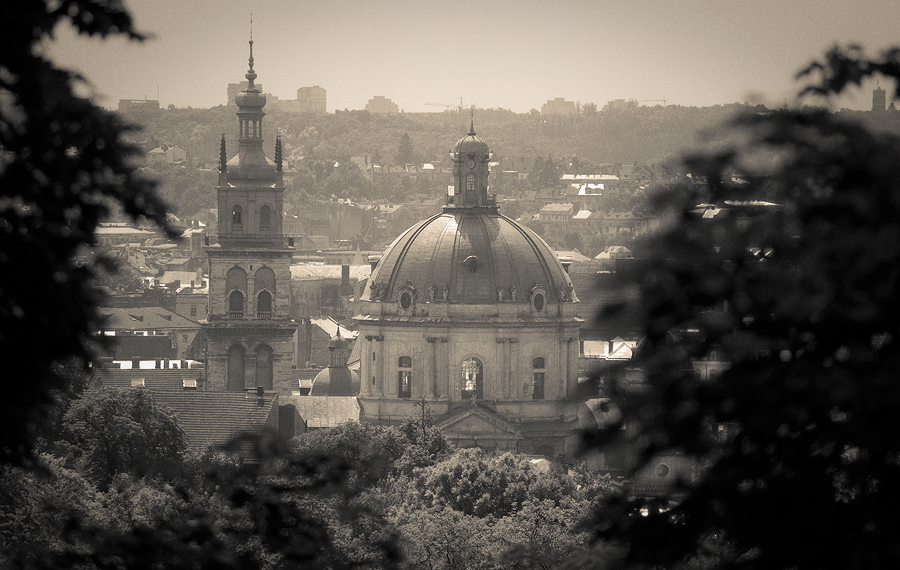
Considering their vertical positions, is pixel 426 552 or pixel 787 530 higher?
pixel 787 530

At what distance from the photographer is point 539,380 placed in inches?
4405

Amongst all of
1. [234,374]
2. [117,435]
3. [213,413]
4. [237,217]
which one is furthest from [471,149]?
[117,435]

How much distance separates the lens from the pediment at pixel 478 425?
107 meters

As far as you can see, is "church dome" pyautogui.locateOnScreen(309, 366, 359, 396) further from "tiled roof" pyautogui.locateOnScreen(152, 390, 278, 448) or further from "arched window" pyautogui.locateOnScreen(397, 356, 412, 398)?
"tiled roof" pyautogui.locateOnScreen(152, 390, 278, 448)

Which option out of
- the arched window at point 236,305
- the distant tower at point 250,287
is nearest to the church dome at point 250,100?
the distant tower at point 250,287

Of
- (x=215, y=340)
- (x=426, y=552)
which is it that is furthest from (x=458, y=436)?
(x=426, y=552)

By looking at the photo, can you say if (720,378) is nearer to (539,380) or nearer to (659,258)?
(659,258)

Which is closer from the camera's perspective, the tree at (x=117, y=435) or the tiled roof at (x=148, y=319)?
the tree at (x=117, y=435)

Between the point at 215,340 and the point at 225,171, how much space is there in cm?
1181

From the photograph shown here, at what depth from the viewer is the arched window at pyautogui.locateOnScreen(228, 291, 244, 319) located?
413 feet

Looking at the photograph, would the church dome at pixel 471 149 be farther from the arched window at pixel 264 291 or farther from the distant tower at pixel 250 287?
the arched window at pixel 264 291

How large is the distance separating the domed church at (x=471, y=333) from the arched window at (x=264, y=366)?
12480mm

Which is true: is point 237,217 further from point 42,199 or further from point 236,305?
point 42,199

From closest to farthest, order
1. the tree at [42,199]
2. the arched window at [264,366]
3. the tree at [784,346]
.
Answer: the tree at [784,346]
the tree at [42,199]
the arched window at [264,366]
